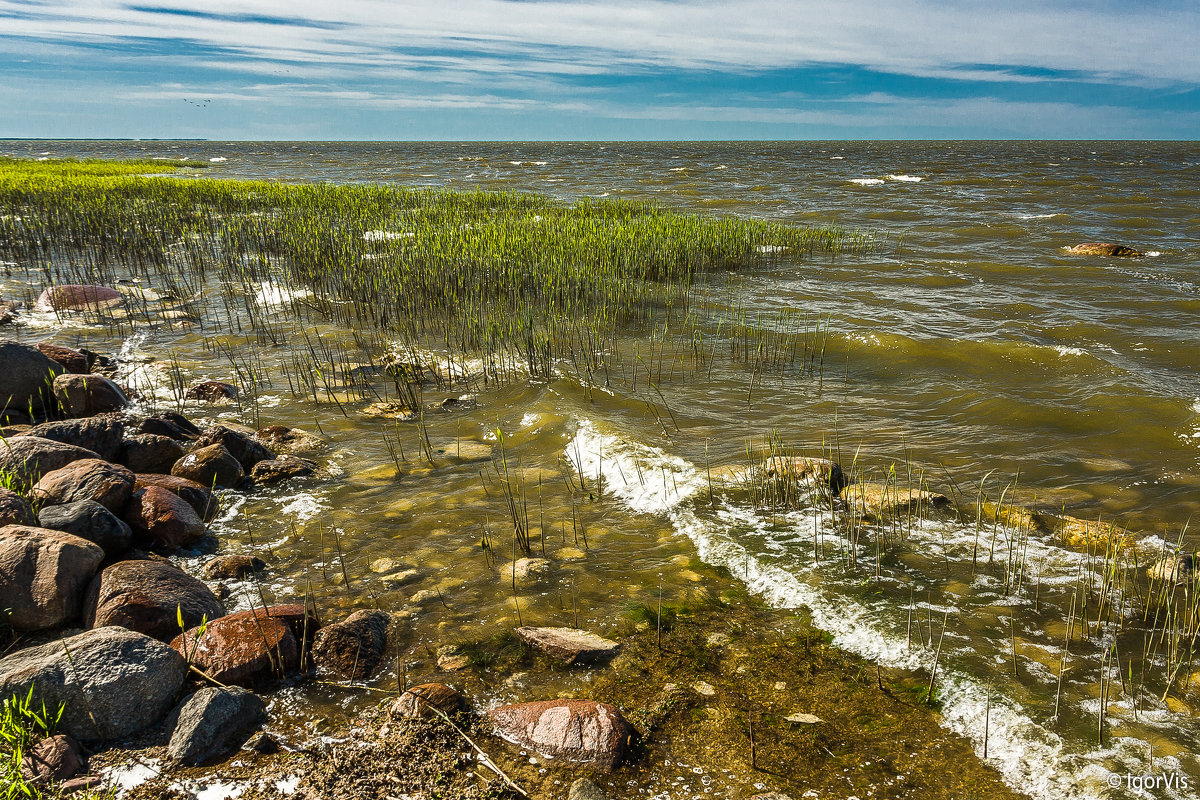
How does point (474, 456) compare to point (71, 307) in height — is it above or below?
below

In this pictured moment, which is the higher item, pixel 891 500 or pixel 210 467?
pixel 210 467

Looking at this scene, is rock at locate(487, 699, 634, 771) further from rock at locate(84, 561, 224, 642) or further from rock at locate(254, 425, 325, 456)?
rock at locate(254, 425, 325, 456)

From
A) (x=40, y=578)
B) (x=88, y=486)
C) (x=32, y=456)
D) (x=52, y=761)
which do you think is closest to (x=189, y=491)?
(x=88, y=486)

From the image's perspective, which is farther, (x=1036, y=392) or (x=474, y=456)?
(x=1036, y=392)

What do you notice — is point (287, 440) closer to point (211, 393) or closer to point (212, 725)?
point (211, 393)

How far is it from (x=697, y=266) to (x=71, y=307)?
1252cm

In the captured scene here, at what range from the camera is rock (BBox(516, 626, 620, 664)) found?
3.98 meters

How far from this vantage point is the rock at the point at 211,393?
328 inches

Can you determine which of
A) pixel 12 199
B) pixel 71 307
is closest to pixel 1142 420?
pixel 71 307

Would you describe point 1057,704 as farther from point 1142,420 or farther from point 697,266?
point 697,266

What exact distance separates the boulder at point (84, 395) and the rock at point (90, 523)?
120 inches

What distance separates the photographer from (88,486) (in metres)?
4.89

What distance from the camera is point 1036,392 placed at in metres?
9.14

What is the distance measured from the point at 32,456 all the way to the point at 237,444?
151 centimetres
